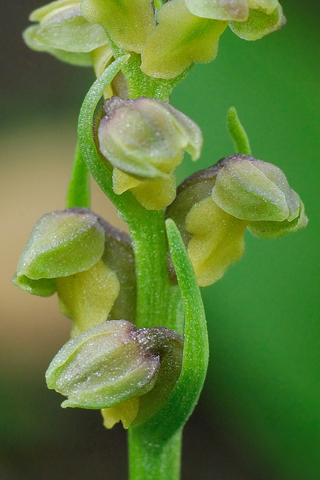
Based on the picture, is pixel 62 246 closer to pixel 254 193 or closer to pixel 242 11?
pixel 254 193

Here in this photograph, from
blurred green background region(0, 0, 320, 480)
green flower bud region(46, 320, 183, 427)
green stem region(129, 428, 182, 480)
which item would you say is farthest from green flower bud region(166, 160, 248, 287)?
blurred green background region(0, 0, 320, 480)

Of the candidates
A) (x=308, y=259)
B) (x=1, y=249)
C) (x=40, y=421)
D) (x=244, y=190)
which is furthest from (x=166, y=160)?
(x=1, y=249)

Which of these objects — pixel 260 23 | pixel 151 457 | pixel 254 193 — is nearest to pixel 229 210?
pixel 254 193

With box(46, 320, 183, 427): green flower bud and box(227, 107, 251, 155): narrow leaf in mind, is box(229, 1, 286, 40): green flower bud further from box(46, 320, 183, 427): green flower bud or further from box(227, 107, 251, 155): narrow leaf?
box(46, 320, 183, 427): green flower bud

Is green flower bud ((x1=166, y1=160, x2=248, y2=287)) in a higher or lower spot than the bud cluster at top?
lower

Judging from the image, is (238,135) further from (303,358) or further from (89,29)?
(303,358)

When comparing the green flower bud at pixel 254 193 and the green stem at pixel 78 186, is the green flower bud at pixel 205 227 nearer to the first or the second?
the green flower bud at pixel 254 193
